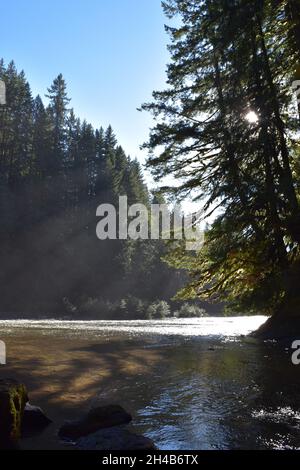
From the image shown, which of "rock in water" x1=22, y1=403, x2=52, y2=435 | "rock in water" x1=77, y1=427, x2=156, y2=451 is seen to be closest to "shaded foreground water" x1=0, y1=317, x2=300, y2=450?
"rock in water" x1=22, y1=403, x2=52, y2=435

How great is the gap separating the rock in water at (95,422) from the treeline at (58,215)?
42.1m

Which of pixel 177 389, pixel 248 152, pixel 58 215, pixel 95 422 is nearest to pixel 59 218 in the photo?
pixel 58 215

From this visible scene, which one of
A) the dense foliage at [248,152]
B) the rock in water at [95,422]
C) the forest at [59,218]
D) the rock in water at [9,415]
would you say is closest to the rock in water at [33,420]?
the rock in water at [9,415]

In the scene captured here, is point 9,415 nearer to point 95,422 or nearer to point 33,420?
point 33,420

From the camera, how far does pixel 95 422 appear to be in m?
5.25

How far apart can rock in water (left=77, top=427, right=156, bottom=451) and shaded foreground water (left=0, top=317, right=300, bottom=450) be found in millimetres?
291

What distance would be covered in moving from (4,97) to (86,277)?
99.4 feet

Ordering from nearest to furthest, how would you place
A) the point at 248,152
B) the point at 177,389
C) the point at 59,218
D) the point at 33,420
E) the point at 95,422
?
the point at 95,422, the point at 33,420, the point at 177,389, the point at 248,152, the point at 59,218

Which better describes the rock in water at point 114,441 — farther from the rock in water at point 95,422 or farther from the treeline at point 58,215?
the treeline at point 58,215

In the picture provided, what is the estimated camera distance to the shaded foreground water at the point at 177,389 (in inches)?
203

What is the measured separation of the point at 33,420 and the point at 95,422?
2.95 feet

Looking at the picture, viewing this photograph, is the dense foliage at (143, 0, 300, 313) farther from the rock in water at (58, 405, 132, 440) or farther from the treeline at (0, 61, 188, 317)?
the treeline at (0, 61, 188, 317)

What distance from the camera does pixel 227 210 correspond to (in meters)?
16.0

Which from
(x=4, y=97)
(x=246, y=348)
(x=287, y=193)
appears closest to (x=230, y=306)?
(x=246, y=348)
